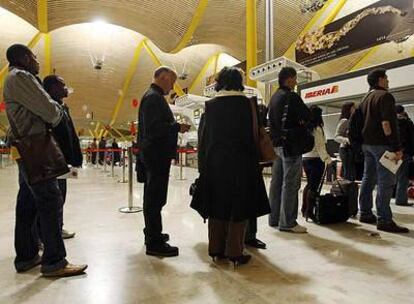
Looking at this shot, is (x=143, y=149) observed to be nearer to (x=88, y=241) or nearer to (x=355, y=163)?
(x=88, y=241)

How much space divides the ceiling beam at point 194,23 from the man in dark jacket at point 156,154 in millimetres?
11223

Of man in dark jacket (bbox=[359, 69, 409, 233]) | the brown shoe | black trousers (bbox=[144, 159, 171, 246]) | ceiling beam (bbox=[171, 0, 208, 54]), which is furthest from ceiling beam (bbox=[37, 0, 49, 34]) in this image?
the brown shoe

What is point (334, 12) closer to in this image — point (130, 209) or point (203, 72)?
point (203, 72)

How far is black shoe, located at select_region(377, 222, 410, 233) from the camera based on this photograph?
274 centimetres

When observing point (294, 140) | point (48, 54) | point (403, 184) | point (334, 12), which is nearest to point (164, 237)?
point (294, 140)

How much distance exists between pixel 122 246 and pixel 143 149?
0.77 metres

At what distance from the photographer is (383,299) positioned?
1.53m

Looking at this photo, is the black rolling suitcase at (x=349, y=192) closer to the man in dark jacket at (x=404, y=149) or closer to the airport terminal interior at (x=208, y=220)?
the airport terminal interior at (x=208, y=220)

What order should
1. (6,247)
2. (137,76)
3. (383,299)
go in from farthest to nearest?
(137,76) < (6,247) < (383,299)

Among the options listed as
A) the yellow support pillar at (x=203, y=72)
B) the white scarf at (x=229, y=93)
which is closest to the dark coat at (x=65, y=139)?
the white scarf at (x=229, y=93)

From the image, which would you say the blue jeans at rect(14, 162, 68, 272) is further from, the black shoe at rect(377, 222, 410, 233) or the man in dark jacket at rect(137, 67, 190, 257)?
the black shoe at rect(377, 222, 410, 233)

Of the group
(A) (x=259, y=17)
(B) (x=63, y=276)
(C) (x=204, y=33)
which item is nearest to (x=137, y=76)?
(C) (x=204, y=33)

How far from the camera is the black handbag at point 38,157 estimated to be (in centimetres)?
169

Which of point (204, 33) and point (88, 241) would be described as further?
point (204, 33)
